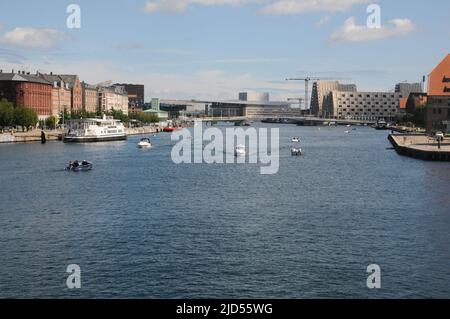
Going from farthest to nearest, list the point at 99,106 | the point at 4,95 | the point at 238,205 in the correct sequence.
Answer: the point at 99,106, the point at 4,95, the point at 238,205

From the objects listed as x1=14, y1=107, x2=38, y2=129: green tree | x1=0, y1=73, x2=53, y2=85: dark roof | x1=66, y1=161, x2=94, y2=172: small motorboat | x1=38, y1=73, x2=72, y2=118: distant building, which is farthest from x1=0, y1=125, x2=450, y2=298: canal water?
x1=38, y1=73, x2=72, y2=118: distant building

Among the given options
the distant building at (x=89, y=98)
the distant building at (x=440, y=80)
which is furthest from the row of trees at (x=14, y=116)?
the distant building at (x=440, y=80)

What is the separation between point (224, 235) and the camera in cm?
2916

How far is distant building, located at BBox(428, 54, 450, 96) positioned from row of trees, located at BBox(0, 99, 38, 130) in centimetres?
6472

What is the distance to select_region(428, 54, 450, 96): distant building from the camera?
4496 inches

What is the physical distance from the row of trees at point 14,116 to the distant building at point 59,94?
26168 mm

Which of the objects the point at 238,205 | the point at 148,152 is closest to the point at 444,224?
the point at 238,205

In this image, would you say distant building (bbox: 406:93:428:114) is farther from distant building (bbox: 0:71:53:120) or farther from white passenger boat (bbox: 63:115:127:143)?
white passenger boat (bbox: 63:115:127:143)

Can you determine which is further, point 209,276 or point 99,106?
point 99,106

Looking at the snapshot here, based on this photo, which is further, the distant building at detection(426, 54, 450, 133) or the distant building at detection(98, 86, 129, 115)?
the distant building at detection(98, 86, 129, 115)

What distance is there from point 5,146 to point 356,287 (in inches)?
2869

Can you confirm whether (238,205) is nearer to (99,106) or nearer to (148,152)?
(148,152)
